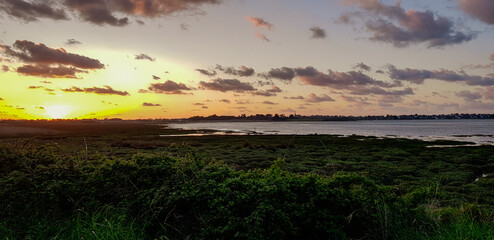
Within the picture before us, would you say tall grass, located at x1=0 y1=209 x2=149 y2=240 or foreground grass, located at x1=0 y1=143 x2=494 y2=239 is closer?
tall grass, located at x1=0 y1=209 x2=149 y2=240

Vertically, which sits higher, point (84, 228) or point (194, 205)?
point (194, 205)

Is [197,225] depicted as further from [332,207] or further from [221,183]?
[332,207]

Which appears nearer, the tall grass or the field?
the tall grass

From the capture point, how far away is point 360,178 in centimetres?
652

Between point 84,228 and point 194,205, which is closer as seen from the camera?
point 84,228

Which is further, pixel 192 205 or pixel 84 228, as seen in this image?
pixel 192 205

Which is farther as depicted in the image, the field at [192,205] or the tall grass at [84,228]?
the field at [192,205]

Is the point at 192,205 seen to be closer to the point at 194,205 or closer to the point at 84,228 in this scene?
the point at 194,205

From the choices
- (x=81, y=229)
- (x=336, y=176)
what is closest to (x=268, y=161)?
(x=336, y=176)

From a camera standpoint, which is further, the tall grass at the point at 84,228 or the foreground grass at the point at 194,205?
the foreground grass at the point at 194,205

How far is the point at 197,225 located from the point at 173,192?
776mm

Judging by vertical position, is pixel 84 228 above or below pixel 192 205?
below

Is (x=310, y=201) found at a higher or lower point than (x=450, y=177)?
higher

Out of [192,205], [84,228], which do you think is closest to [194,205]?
[192,205]
